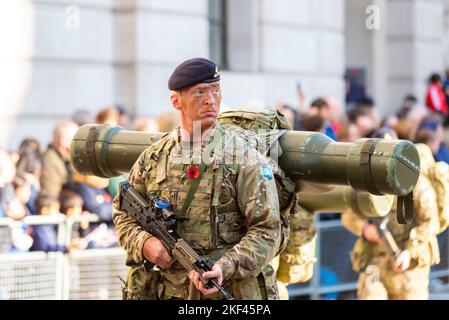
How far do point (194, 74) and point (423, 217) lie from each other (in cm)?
408

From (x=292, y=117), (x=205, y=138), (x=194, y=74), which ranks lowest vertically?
(x=292, y=117)

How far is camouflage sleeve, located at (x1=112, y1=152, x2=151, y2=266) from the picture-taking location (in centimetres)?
635

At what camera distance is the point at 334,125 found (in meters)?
13.4

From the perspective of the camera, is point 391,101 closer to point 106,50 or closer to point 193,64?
point 106,50

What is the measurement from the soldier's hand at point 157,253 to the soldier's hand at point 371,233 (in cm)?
432

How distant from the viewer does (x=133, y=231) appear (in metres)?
6.43

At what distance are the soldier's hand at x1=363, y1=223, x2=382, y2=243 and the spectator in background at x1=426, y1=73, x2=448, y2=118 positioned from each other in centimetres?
860

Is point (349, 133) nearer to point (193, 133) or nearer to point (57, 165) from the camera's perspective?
point (57, 165)

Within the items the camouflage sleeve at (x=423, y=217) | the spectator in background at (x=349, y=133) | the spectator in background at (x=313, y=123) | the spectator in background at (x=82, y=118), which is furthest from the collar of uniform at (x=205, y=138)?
the spectator in background at (x=349, y=133)

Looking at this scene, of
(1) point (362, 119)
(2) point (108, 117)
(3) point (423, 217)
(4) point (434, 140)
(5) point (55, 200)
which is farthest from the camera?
(1) point (362, 119)

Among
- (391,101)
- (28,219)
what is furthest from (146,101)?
(391,101)

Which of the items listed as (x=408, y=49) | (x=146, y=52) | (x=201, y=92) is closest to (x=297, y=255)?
(x=201, y=92)

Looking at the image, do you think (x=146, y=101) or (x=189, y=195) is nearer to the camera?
(x=189, y=195)
